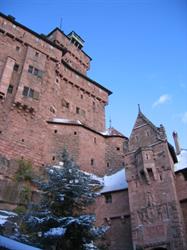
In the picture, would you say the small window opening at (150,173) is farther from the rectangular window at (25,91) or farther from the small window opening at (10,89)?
the small window opening at (10,89)

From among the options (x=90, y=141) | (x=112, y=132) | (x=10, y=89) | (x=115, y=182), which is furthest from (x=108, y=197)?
(x=10, y=89)

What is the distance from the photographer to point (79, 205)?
16203 millimetres

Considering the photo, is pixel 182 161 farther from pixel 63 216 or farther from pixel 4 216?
pixel 4 216

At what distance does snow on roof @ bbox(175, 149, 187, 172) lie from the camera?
23.6 meters

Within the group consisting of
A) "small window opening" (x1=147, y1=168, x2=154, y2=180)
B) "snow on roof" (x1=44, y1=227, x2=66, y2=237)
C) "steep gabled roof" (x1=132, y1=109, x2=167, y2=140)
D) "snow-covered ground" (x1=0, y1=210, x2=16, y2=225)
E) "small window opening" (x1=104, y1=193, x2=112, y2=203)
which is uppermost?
"steep gabled roof" (x1=132, y1=109, x2=167, y2=140)

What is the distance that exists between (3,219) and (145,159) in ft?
39.2

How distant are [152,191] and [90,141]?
12.5 metres

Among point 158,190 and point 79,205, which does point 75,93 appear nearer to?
point 158,190

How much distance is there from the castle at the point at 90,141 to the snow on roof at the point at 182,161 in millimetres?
395

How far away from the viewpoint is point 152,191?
71.7ft

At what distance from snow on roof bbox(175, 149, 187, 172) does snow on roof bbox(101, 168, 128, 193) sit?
4.88 metres

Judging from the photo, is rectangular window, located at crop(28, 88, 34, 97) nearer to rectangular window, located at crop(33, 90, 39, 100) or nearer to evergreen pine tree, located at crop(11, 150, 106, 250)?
rectangular window, located at crop(33, 90, 39, 100)

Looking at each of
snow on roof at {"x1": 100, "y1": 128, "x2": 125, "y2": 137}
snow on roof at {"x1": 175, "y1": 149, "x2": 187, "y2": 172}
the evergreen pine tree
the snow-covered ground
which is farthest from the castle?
the evergreen pine tree

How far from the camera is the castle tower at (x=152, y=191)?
19562mm
